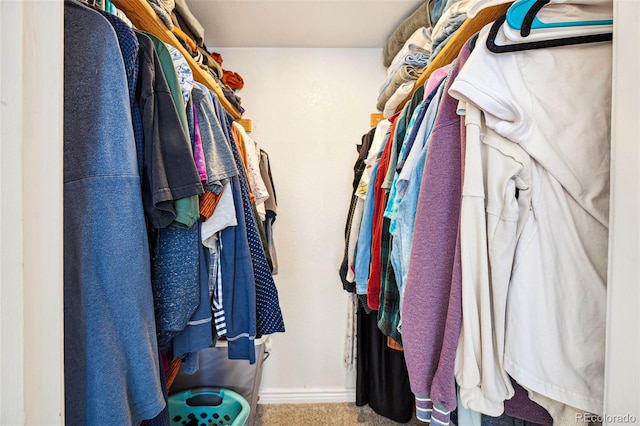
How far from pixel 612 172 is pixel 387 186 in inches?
22.9

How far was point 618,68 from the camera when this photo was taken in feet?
1.15

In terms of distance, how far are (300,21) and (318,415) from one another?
211 cm

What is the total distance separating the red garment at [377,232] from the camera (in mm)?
942

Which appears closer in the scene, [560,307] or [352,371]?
[560,307]

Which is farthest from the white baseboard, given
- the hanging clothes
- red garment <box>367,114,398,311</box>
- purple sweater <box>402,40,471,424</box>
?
the hanging clothes

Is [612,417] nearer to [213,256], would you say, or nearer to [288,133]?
[213,256]

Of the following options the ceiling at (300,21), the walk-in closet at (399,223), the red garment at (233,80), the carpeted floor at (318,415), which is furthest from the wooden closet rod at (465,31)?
the carpeted floor at (318,415)

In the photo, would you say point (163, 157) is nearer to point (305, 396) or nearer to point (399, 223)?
point (399, 223)

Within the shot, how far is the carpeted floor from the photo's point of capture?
1.51 m

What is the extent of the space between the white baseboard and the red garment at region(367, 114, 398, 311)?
1.02 meters

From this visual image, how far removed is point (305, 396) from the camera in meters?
1.67

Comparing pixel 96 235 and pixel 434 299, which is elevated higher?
pixel 96 235
